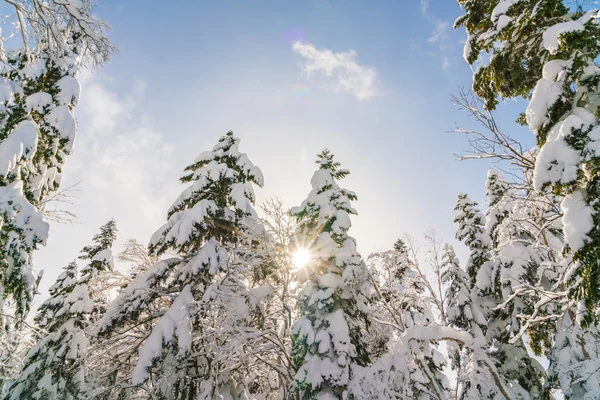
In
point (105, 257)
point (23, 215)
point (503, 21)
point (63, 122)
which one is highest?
point (105, 257)

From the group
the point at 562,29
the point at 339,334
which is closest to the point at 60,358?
the point at 339,334

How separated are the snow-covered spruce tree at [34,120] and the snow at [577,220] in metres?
8.18

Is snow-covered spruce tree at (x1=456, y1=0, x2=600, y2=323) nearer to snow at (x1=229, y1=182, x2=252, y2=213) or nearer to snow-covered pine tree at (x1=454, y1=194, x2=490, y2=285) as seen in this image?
snow at (x1=229, y1=182, x2=252, y2=213)

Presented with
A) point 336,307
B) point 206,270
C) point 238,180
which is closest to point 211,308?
point 206,270

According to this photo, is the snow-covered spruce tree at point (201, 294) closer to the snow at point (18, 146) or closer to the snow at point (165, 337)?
the snow at point (165, 337)

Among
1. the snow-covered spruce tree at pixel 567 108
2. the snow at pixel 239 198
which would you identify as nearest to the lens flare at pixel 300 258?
the snow at pixel 239 198

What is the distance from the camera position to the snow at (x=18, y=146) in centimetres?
646

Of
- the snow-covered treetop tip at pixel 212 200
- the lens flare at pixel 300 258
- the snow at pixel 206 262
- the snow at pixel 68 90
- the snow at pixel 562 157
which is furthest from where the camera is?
the lens flare at pixel 300 258

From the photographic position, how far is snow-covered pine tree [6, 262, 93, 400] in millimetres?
14562

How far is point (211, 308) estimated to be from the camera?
1055 cm

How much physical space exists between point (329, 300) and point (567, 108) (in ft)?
28.4

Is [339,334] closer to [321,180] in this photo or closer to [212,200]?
[321,180]

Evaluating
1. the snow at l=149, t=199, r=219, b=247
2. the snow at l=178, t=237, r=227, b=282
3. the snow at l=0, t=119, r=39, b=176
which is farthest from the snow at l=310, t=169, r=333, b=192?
the snow at l=0, t=119, r=39, b=176

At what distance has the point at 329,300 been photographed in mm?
11562
